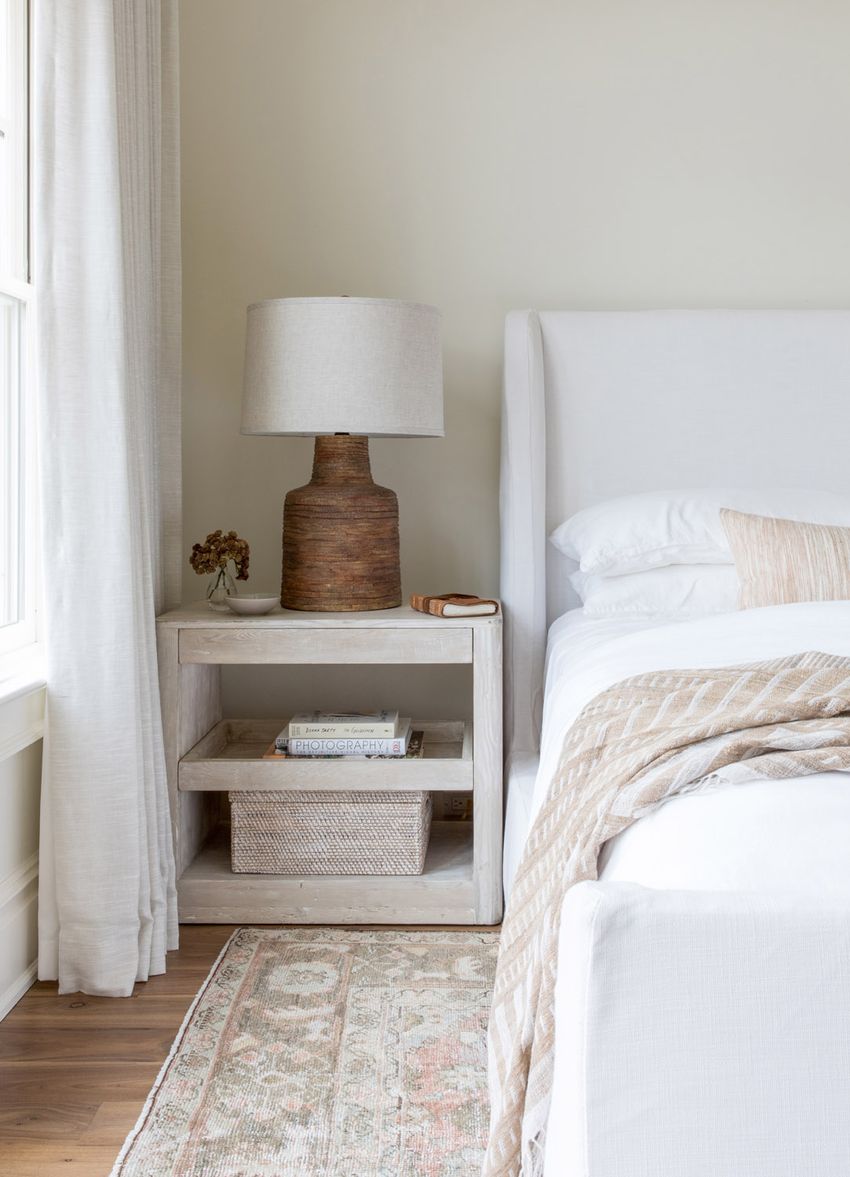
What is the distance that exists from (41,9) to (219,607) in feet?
3.93

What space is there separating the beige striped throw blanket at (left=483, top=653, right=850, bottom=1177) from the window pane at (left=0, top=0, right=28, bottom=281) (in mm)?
1398

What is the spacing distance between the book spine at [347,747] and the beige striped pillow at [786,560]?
756 millimetres

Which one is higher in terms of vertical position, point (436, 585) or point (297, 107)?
point (297, 107)

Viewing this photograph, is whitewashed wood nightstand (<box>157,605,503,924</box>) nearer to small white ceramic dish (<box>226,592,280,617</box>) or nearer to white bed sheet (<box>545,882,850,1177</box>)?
small white ceramic dish (<box>226,592,280,617</box>)

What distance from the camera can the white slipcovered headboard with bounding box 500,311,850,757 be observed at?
2.69 meters

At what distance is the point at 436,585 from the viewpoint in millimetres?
2867

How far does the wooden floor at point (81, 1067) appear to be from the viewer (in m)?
1.52

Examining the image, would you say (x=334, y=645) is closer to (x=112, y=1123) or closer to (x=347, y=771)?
(x=347, y=771)

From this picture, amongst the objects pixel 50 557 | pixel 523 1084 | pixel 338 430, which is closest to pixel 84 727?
pixel 50 557

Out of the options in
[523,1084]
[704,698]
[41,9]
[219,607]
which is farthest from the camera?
[219,607]

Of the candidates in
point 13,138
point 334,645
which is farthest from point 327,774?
point 13,138

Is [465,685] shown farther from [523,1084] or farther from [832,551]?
[523,1084]

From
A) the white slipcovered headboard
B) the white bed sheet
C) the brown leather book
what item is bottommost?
the white bed sheet

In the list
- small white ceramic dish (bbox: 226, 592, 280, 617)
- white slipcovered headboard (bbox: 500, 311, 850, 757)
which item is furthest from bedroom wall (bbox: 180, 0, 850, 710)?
small white ceramic dish (bbox: 226, 592, 280, 617)
